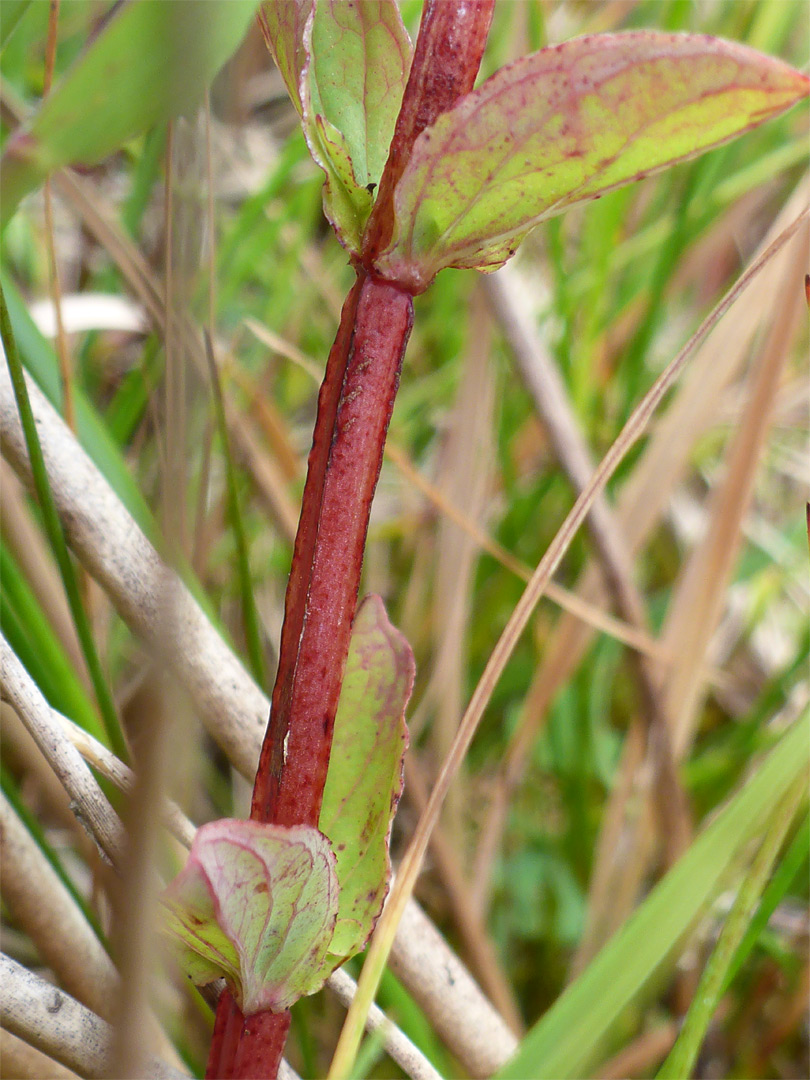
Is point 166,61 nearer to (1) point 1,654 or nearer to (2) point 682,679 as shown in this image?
(1) point 1,654

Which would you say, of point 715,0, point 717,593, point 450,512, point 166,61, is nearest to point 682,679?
point 717,593

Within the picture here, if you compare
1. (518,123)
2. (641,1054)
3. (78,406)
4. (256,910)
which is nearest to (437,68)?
Result: (518,123)

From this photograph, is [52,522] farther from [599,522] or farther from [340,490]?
[599,522]

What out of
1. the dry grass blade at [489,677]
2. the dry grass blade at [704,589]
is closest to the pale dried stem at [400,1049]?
the dry grass blade at [489,677]

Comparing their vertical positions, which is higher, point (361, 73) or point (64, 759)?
point (361, 73)

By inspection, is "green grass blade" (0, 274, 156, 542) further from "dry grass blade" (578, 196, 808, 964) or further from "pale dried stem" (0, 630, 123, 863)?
"dry grass blade" (578, 196, 808, 964)

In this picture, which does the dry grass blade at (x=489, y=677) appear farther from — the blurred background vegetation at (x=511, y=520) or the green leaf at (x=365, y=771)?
the blurred background vegetation at (x=511, y=520)
